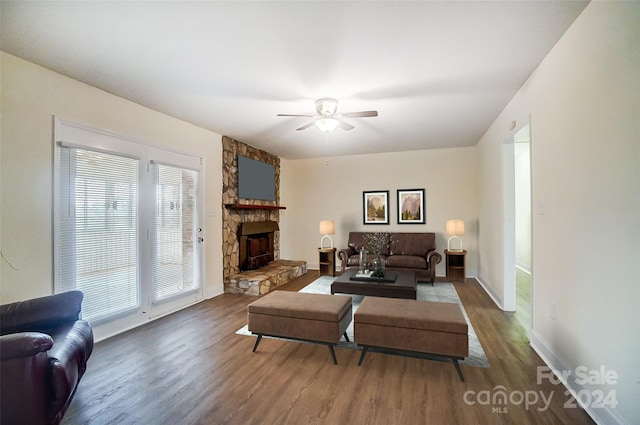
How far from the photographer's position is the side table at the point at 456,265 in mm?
5445

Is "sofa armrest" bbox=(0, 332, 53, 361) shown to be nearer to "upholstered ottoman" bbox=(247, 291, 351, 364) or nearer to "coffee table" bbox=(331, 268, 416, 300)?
"upholstered ottoman" bbox=(247, 291, 351, 364)

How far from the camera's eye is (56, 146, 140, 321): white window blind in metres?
2.80

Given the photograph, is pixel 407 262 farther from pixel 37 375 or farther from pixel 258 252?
pixel 37 375

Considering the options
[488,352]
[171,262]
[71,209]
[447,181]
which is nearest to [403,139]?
[447,181]

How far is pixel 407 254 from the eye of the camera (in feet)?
19.0

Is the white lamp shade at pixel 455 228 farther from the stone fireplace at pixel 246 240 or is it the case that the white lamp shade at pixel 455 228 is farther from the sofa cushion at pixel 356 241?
the stone fireplace at pixel 246 240

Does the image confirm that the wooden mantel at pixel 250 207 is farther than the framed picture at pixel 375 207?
No

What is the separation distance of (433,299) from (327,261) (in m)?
2.42

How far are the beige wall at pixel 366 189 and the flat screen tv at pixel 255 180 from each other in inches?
30.5

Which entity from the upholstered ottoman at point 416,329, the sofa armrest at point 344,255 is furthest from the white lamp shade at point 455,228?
the upholstered ottoman at point 416,329

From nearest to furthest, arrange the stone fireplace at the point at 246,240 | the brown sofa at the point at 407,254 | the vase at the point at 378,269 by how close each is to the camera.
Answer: the vase at the point at 378,269, the stone fireplace at the point at 246,240, the brown sofa at the point at 407,254

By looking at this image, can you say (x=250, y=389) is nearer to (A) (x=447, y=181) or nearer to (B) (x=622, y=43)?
(B) (x=622, y=43)

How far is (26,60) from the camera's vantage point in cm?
Answer: 249


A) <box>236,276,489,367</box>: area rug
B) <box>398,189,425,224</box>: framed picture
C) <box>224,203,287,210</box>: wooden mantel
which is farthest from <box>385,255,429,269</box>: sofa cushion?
<box>224,203,287,210</box>: wooden mantel
